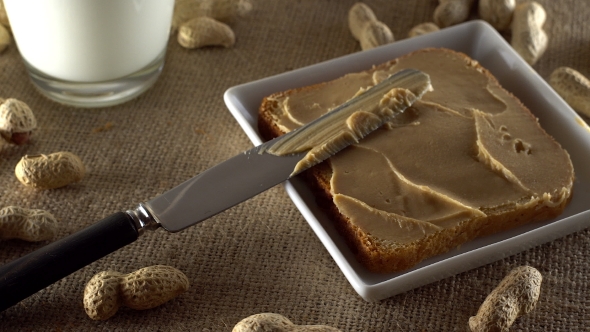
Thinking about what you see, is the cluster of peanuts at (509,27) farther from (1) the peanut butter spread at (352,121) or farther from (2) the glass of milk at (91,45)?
(2) the glass of milk at (91,45)

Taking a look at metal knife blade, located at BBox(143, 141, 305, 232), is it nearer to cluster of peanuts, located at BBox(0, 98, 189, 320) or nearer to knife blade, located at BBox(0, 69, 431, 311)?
knife blade, located at BBox(0, 69, 431, 311)

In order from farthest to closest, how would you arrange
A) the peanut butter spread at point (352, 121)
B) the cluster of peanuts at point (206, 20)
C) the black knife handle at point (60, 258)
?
the cluster of peanuts at point (206, 20) → the peanut butter spread at point (352, 121) → the black knife handle at point (60, 258)

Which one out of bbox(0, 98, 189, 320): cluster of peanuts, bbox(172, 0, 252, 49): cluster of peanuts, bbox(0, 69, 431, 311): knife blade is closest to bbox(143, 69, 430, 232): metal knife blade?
bbox(0, 69, 431, 311): knife blade

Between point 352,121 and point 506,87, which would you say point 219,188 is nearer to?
point 352,121

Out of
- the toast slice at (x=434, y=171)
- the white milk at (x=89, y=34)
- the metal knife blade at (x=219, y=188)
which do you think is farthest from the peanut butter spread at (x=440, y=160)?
the white milk at (x=89, y=34)

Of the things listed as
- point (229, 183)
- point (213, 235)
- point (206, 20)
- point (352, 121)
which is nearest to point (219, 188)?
point (229, 183)
